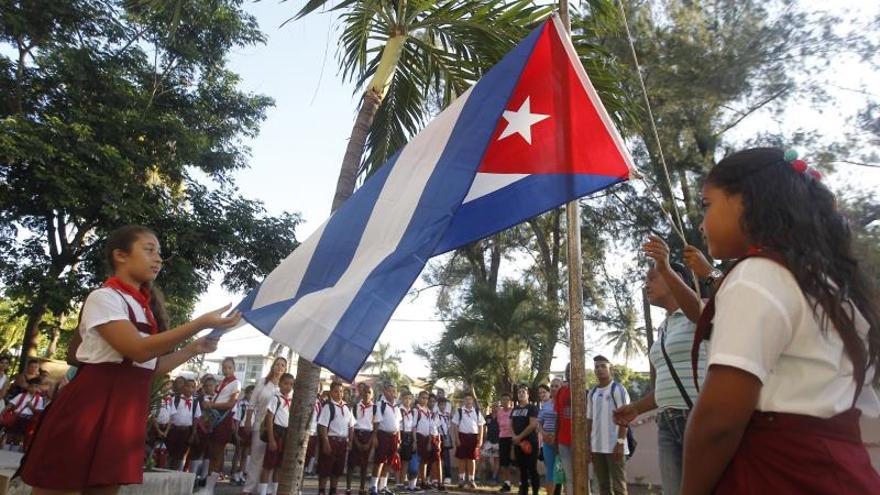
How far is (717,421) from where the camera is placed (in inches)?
52.6

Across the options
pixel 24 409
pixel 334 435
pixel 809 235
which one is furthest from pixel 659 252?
pixel 24 409

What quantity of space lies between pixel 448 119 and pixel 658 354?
1.74 meters

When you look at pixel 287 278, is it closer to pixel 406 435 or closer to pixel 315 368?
pixel 315 368

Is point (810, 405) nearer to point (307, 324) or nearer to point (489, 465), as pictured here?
point (307, 324)

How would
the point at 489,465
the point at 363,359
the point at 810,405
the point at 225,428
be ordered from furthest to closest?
A: the point at 489,465
the point at 225,428
the point at 363,359
the point at 810,405

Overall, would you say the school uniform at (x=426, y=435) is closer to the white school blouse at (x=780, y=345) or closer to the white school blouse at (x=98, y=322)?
the white school blouse at (x=98, y=322)

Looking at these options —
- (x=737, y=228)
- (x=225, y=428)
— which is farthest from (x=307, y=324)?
(x=225, y=428)

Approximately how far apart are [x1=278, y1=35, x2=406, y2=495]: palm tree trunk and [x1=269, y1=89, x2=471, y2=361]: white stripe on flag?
5.46 feet

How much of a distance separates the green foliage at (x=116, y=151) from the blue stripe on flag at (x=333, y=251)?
9851 millimetres

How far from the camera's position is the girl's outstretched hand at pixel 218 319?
97.7 inches

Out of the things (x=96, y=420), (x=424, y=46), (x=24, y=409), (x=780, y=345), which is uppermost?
(x=424, y=46)

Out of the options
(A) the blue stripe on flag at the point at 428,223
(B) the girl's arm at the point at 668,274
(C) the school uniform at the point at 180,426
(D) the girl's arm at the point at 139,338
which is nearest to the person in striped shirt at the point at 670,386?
(B) the girl's arm at the point at 668,274

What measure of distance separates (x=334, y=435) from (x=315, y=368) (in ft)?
16.6

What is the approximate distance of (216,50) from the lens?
1599cm
